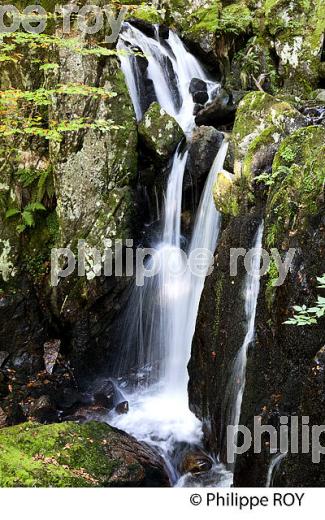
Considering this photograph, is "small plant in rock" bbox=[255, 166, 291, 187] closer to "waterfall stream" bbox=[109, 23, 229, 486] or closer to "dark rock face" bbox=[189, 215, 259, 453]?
"dark rock face" bbox=[189, 215, 259, 453]

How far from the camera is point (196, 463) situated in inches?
244

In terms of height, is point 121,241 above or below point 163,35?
below

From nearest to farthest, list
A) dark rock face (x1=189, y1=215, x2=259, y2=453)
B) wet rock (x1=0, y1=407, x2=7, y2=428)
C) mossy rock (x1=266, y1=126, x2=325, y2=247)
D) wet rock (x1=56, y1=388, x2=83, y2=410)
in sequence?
mossy rock (x1=266, y1=126, x2=325, y2=247) < dark rock face (x1=189, y1=215, x2=259, y2=453) < wet rock (x1=0, y1=407, x2=7, y2=428) < wet rock (x1=56, y1=388, x2=83, y2=410)

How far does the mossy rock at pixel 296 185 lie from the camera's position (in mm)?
4535

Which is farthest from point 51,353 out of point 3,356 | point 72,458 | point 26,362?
point 72,458

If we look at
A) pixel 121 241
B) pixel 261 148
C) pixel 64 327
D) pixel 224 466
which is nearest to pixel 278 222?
pixel 261 148

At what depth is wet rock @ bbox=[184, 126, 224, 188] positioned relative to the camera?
839 cm

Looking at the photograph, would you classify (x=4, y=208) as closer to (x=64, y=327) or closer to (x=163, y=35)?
(x=64, y=327)

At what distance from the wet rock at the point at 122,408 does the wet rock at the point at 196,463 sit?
1.65m

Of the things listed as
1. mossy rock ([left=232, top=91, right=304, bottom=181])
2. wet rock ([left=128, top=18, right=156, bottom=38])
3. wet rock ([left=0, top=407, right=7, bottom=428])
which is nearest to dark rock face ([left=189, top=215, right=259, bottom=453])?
mossy rock ([left=232, top=91, right=304, bottom=181])

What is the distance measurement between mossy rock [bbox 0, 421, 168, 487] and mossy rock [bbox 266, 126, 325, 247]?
11.0 feet

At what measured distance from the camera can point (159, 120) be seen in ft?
28.5

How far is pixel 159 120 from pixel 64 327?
447 cm

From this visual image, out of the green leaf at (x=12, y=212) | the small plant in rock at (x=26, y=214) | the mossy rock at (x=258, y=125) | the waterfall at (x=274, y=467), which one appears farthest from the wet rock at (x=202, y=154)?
the waterfall at (x=274, y=467)
